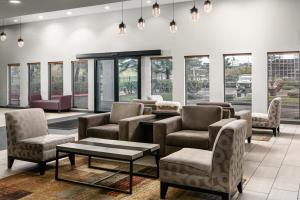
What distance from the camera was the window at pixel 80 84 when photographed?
13273mm

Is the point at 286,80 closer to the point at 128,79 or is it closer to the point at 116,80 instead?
the point at 128,79

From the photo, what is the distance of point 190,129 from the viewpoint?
17.0 ft

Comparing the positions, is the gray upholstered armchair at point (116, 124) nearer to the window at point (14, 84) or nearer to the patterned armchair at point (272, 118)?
the patterned armchair at point (272, 118)

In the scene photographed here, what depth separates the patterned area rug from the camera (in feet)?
11.2

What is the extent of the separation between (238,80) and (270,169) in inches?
247

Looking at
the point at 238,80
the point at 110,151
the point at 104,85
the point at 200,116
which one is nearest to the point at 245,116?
the point at 200,116

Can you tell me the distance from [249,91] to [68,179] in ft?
25.5

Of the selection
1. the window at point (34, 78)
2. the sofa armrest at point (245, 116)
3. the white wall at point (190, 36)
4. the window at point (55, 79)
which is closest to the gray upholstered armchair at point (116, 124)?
the sofa armrest at point (245, 116)

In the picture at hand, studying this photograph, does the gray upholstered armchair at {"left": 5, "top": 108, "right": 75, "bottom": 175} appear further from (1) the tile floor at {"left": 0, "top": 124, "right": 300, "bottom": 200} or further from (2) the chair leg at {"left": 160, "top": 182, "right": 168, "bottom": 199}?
(2) the chair leg at {"left": 160, "top": 182, "right": 168, "bottom": 199}

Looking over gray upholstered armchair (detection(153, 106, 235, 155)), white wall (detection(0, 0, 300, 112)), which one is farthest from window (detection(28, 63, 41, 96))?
gray upholstered armchair (detection(153, 106, 235, 155))

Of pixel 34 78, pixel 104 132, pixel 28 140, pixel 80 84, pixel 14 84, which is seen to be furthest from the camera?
pixel 14 84

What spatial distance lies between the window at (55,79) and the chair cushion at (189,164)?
37.2 feet

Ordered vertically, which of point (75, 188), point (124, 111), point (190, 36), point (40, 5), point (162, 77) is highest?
point (190, 36)

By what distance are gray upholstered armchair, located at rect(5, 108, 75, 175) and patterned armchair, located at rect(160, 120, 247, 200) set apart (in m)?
1.85
